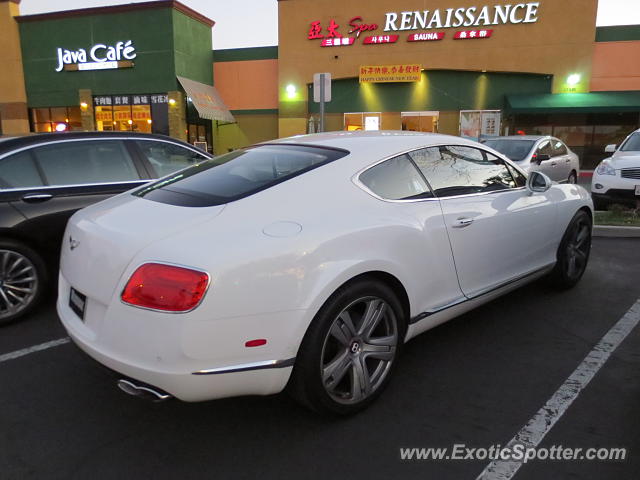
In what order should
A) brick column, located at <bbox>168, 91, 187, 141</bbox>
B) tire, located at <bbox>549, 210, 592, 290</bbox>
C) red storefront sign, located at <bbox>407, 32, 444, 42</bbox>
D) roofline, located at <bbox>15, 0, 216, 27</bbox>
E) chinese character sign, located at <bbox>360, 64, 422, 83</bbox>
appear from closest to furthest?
1. tire, located at <bbox>549, 210, 592, 290</bbox>
2. red storefront sign, located at <bbox>407, 32, 444, 42</bbox>
3. chinese character sign, located at <bbox>360, 64, 422, 83</bbox>
4. roofline, located at <bbox>15, 0, 216, 27</bbox>
5. brick column, located at <bbox>168, 91, 187, 141</bbox>

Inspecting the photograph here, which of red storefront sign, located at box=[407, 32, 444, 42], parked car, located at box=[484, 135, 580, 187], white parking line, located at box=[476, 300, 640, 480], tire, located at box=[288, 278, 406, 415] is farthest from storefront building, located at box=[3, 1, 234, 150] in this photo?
tire, located at box=[288, 278, 406, 415]

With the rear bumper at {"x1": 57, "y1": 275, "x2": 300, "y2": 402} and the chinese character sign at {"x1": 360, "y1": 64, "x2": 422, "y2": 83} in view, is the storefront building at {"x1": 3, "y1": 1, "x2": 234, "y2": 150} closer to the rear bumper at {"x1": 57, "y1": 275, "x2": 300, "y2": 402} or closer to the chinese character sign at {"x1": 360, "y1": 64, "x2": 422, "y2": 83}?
the chinese character sign at {"x1": 360, "y1": 64, "x2": 422, "y2": 83}

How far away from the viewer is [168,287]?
6.56ft

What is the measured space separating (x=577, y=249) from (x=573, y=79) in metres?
18.3

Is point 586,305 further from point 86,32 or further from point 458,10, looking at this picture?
point 86,32

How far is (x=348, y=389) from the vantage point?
8.59ft

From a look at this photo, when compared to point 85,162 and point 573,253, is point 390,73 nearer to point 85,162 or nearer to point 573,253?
point 573,253

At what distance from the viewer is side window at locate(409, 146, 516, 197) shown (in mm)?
3139

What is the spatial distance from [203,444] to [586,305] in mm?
3443

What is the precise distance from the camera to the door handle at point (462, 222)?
305 cm

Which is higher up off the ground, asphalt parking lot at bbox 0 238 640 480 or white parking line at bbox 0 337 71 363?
asphalt parking lot at bbox 0 238 640 480

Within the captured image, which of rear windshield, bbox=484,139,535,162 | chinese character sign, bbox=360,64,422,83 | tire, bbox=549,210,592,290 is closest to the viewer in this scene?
tire, bbox=549,210,592,290

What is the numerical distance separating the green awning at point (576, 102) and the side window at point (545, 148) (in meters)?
9.29

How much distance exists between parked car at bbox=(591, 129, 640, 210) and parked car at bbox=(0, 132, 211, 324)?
7.77 metres
